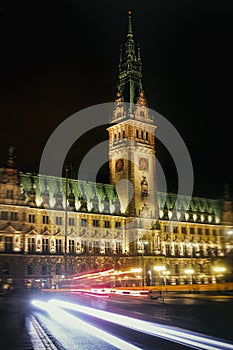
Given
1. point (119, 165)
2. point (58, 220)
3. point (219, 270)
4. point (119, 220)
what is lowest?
point (219, 270)

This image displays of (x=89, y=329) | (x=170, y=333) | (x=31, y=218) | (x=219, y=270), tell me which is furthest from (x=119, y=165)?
(x=170, y=333)

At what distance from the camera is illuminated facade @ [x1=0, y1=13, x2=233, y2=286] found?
85.2m

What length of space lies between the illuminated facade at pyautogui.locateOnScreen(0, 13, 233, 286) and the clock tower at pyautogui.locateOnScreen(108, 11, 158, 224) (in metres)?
0.25

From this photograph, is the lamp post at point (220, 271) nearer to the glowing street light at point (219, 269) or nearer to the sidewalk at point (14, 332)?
the glowing street light at point (219, 269)

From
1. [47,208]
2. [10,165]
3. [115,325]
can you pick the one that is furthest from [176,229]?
[115,325]

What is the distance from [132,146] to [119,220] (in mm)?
18205

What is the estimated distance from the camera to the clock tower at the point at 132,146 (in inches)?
4216

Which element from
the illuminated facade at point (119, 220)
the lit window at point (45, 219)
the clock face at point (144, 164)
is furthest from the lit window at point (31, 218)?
the clock face at point (144, 164)

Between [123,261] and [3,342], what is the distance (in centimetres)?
8368

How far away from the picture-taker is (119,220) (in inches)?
Result: 4144

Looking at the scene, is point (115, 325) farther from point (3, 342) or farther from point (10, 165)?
point (10, 165)

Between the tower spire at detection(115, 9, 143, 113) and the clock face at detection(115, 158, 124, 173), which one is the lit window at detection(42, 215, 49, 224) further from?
Result: the tower spire at detection(115, 9, 143, 113)

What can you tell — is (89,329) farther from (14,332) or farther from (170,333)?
(170,333)

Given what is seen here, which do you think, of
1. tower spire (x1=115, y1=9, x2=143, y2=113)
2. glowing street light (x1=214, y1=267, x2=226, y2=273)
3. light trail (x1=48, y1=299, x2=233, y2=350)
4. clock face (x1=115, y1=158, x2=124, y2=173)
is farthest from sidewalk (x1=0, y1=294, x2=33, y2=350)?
tower spire (x1=115, y1=9, x2=143, y2=113)
